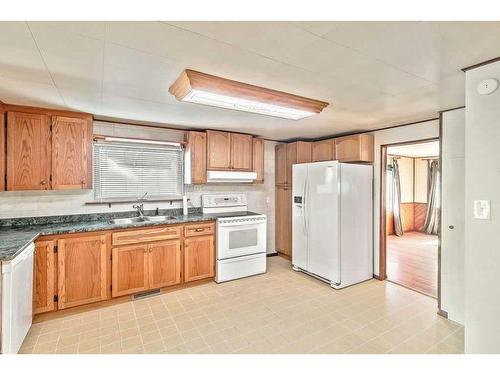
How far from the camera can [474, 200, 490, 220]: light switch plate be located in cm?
161

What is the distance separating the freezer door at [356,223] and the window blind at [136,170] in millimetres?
2452

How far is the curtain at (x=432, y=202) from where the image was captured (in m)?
6.80

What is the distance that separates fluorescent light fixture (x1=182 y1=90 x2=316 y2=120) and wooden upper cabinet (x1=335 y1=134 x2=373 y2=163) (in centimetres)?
142

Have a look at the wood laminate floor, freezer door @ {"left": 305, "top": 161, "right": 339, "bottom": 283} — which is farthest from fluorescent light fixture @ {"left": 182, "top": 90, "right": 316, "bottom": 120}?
the wood laminate floor

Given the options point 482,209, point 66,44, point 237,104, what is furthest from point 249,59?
point 482,209

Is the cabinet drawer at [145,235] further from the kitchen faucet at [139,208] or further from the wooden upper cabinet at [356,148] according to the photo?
the wooden upper cabinet at [356,148]

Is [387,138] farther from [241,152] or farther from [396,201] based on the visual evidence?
[396,201]

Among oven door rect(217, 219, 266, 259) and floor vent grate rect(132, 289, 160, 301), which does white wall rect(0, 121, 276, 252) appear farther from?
floor vent grate rect(132, 289, 160, 301)

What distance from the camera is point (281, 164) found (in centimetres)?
468

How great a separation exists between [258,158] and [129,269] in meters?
2.51

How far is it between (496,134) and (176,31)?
2032 millimetres

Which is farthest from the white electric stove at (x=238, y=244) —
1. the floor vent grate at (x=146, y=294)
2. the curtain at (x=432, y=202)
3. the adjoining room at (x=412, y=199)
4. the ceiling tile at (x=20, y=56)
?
the curtain at (x=432, y=202)

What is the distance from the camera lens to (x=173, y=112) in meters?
2.85

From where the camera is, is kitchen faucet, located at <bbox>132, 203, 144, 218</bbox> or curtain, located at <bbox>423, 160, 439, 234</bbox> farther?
curtain, located at <bbox>423, 160, 439, 234</bbox>
